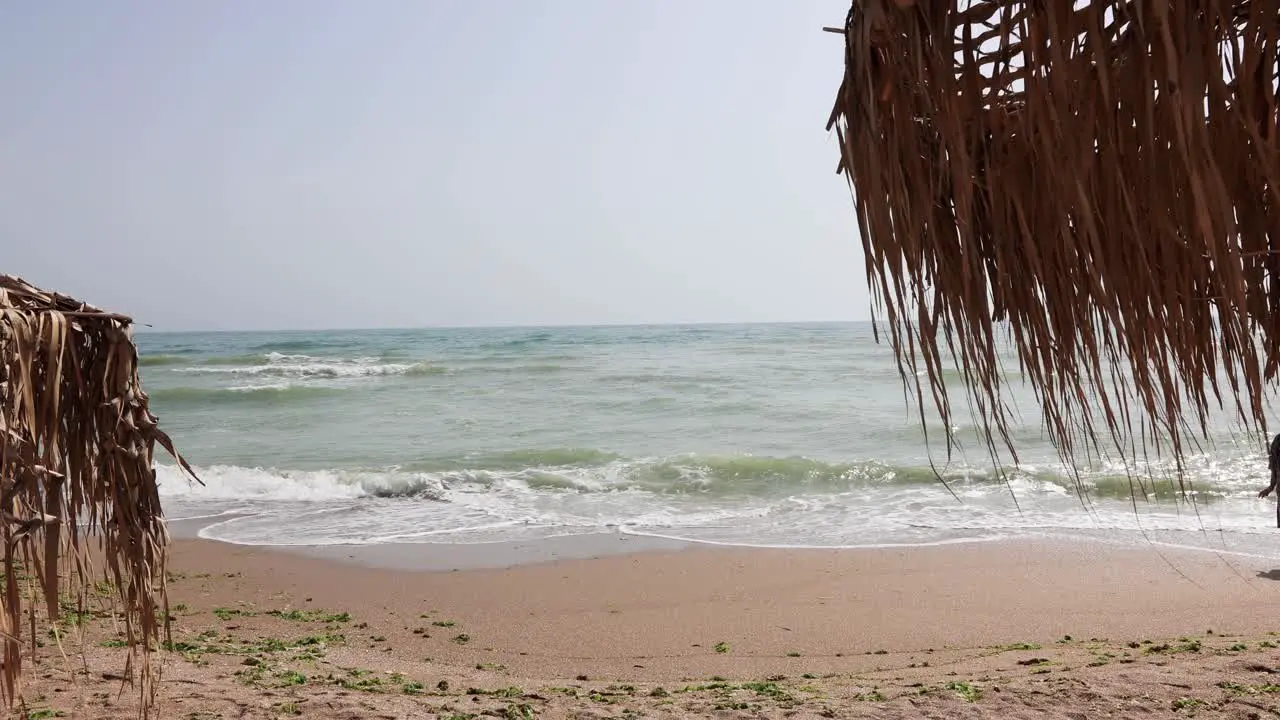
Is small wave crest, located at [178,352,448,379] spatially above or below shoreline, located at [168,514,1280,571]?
above

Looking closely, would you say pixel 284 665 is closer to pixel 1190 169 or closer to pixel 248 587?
pixel 248 587

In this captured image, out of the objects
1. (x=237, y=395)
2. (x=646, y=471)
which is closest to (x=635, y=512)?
(x=646, y=471)

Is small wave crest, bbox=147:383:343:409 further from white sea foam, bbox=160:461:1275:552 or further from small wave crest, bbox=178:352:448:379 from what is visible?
white sea foam, bbox=160:461:1275:552

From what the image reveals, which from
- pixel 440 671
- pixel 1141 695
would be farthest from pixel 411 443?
pixel 1141 695

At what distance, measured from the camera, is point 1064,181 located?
1.14 meters

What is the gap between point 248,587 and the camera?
6.46 m

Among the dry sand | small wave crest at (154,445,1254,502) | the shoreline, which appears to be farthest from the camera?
small wave crest at (154,445,1254,502)

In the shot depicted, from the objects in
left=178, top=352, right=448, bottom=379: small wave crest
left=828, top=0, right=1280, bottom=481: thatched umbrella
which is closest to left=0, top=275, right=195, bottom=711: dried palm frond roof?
left=828, top=0, right=1280, bottom=481: thatched umbrella

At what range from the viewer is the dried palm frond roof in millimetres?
2320

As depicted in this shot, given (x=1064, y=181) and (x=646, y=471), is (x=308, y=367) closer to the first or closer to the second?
(x=646, y=471)

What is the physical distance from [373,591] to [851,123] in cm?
587

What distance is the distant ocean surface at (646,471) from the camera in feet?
27.0

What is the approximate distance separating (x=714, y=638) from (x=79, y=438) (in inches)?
146

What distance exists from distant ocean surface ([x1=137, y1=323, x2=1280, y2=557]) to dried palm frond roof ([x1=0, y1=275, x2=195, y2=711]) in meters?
2.38
